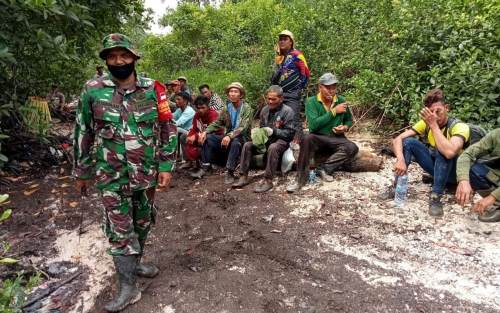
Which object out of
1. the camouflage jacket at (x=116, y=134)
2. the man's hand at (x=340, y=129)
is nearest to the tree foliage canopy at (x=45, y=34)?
the camouflage jacket at (x=116, y=134)

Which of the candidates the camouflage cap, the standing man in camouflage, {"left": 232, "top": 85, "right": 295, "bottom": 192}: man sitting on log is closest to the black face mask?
the standing man in camouflage

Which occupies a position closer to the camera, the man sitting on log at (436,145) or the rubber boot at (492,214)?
the rubber boot at (492,214)

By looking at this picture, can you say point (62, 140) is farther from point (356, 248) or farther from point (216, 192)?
point (356, 248)

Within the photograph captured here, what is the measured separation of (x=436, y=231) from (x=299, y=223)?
1.39 meters

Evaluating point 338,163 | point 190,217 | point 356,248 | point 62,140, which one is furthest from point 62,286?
point 62,140

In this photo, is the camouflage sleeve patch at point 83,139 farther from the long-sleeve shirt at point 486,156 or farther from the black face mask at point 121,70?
the long-sleeve shirt at point 486,156

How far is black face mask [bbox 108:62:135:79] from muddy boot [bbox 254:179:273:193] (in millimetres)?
2753

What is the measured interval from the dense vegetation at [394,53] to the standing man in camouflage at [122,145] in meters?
4.27

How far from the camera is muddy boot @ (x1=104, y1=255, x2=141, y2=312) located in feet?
9.91

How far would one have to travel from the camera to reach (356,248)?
374 cm

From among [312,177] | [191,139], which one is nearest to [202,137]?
[191,139]

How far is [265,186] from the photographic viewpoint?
5277 mm

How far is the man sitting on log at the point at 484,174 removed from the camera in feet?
11.9

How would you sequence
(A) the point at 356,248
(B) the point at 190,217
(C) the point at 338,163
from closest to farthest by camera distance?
(A) the point at 356,248, (B) the point at 190,217, (C) the point at 338,163
